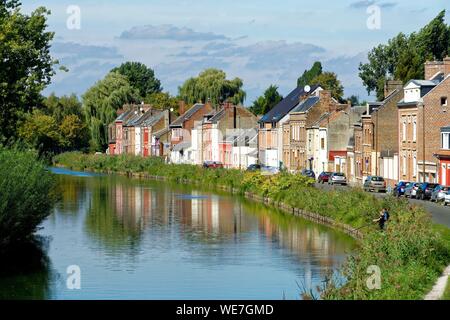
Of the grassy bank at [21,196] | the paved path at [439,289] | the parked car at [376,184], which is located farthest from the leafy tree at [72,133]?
the paved path at [439,289]

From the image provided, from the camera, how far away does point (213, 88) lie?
160 m

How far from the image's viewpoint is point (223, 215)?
65.9 meters

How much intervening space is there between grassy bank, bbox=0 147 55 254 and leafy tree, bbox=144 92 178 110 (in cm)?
11313

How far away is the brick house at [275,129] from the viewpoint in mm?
114188

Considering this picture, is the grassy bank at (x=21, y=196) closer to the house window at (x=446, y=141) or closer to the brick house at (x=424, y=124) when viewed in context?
the house window at (x=446, y=141)

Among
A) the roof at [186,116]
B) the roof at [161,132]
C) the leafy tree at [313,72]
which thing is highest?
the leafy tree at [313,72]

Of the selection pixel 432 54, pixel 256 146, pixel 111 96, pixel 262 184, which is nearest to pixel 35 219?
pixel 262 184

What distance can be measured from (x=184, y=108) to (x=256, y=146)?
1304 inches

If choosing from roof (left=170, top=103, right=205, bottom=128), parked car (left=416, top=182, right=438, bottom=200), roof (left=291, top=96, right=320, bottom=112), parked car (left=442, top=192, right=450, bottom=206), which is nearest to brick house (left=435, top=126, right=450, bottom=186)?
parked car (left=416, top=182, right=438, bottom=200)

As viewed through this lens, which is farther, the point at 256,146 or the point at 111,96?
the point at 111,96

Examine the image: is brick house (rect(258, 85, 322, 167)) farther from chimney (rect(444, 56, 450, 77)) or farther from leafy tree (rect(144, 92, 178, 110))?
leafy tree (rect(144, 92, 178, 110))

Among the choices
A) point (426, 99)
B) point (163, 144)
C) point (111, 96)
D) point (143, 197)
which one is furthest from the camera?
point (111, 96)

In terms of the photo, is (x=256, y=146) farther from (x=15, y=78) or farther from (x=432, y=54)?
(x=15, y=78)

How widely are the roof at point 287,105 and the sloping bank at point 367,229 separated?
13.4 metres
